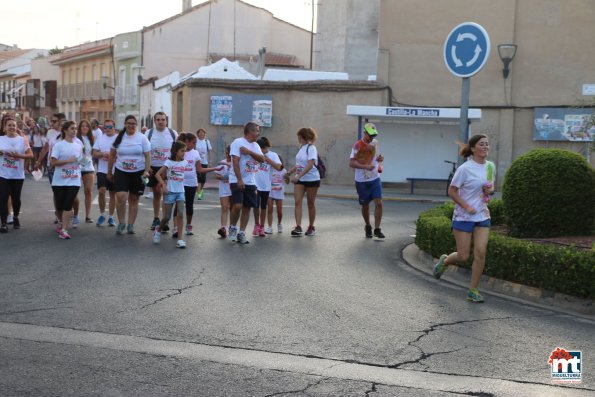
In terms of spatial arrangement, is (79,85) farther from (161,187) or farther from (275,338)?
(275,338)

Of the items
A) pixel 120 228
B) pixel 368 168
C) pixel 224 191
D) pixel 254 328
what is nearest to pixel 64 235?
pixel 120 228

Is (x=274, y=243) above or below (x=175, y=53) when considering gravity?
below

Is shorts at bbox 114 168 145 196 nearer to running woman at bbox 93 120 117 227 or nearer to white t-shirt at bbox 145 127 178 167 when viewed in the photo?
white t-shirt at bbox 145 127 178 167

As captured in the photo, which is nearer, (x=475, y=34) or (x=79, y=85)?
(x=475, y=34)

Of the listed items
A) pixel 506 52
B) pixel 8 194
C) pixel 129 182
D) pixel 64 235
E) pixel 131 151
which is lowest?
pixel 64 235

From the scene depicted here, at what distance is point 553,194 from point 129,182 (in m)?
6.16

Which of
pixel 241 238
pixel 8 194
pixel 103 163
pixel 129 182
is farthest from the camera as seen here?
pixel 103 163

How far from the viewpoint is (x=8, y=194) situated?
13195mm

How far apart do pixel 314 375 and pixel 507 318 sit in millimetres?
2766

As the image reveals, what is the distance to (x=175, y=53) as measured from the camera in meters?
51.7

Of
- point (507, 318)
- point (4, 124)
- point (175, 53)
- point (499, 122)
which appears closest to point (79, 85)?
point (175, 53)

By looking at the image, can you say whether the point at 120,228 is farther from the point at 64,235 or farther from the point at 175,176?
the point at 175,176

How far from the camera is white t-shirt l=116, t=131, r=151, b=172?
42.4ft

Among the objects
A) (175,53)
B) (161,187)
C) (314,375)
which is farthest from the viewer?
(175,53)
